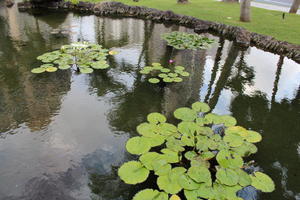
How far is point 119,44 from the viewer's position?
8867 millimetres

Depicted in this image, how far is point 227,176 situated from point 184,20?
11.1 meters

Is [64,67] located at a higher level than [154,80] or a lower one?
higher

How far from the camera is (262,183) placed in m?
3.01

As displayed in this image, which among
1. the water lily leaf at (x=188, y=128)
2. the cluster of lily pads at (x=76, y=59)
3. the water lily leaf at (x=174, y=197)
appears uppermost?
the cluster of lily pads at (x=76, y=59)

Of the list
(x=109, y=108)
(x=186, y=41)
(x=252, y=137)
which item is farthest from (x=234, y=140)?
(x=186, y=41)

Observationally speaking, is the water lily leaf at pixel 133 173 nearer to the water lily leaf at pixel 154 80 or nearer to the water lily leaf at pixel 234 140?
the water lily leaf at pixel 234 140

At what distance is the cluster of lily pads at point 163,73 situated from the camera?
6003 mm

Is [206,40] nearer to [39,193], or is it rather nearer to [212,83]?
[212,83]

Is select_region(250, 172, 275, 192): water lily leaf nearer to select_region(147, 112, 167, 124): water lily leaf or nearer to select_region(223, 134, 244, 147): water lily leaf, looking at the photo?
select_region(223, 134, 244, 147): water lily leaf

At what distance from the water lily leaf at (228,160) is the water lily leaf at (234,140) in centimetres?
26

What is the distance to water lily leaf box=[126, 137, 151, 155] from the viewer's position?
133 inches

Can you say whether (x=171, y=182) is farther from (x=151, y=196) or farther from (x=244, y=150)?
(x=244, y=150)

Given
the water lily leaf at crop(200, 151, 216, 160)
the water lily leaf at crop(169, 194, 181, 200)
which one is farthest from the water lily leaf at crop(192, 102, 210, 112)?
the water lily leaf at crop(169, 194, 181, 200)

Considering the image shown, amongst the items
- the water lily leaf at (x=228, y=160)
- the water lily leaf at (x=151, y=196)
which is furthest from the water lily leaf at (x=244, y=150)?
the water lily leaf at (x=151, y=196)
